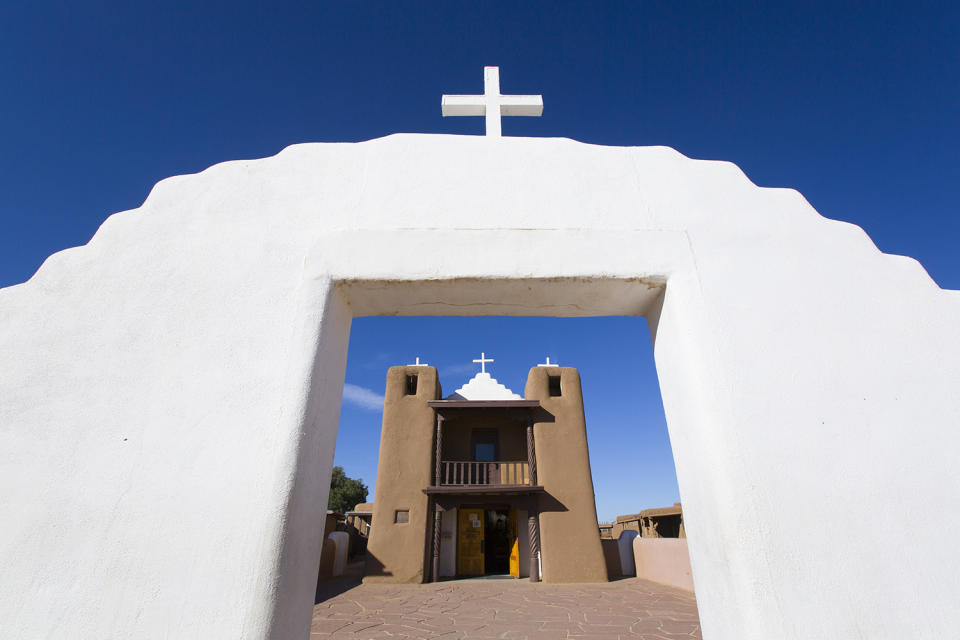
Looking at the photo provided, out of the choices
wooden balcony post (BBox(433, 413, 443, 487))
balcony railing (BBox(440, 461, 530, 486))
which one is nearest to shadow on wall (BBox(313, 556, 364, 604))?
wooden balcony post (BBox(433, 413, 443, 487))

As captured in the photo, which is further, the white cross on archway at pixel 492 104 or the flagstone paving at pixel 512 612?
the flagstone paving at pixel 512 612

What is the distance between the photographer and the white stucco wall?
5.15 ft

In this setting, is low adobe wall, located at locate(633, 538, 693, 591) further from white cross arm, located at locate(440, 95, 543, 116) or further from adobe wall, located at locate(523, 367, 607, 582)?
white cross arm, located at locate(440, 95, 543, 116)

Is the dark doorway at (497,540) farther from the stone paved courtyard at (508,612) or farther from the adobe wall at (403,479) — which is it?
the stone paved courtyard at (508,612)

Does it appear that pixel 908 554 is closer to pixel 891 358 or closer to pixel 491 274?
pixel 891 358

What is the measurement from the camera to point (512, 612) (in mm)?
7512

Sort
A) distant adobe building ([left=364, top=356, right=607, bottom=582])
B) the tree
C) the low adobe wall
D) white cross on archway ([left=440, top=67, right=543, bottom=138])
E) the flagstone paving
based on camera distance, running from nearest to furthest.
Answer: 1. white cross on archway ([left=440, top=67, right=543, bottom=138])
2. the flagstone paving
3. the low adobe wall
4. distant adobe building ([left=364, top=356, right=607, bottom=582])
5. the tree

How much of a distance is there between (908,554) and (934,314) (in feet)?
3.53

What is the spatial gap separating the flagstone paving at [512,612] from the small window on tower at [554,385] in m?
5.39

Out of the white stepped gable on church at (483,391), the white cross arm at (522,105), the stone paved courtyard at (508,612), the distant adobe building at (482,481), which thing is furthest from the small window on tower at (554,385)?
the white cross arm at (522,105)

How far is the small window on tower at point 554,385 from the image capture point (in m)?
14.7

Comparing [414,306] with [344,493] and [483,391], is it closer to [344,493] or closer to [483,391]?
[483,391]

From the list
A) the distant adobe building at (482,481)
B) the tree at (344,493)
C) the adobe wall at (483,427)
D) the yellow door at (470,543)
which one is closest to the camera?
the distant adobe building at (482,481)

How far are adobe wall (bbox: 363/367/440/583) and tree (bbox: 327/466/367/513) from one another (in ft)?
50.6
